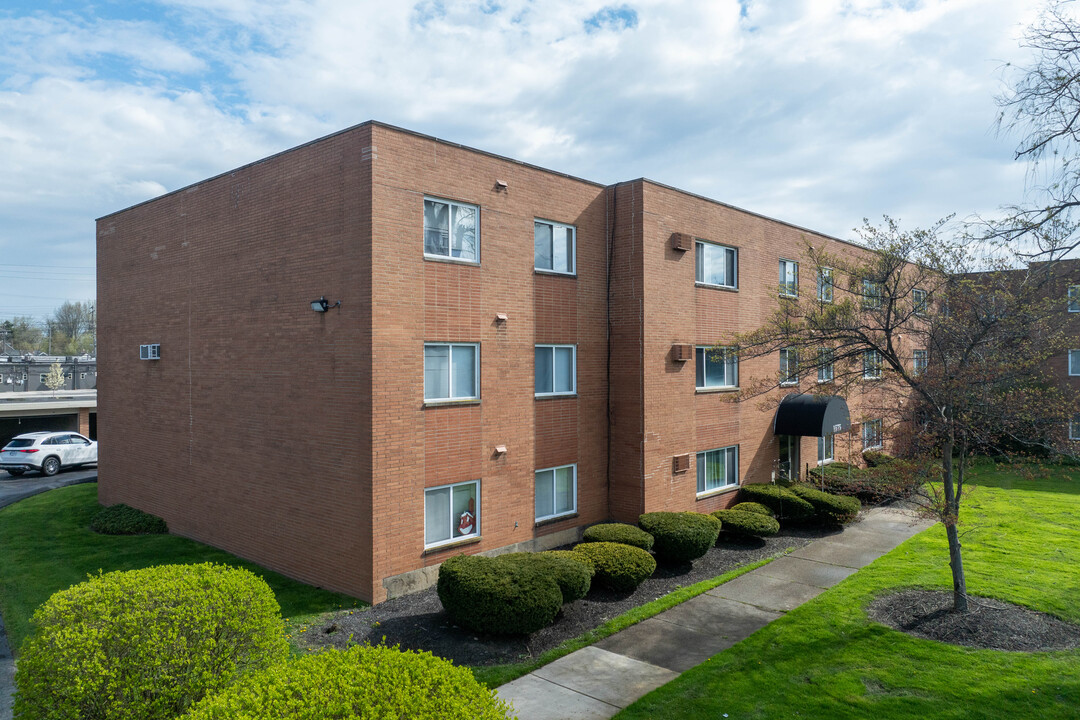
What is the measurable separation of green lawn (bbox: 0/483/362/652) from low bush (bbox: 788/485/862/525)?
12.6 metres

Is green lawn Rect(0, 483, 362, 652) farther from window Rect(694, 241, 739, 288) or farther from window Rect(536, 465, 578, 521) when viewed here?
window Rect(694, 241, 739, 288)

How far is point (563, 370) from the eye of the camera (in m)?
16.0

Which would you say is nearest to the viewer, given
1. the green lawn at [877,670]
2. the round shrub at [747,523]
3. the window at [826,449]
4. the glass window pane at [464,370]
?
the green lawn at [877,670]

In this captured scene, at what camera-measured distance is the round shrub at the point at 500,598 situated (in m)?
10.5

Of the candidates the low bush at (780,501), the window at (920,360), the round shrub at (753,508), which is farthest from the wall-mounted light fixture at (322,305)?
the low bush at (780,501)

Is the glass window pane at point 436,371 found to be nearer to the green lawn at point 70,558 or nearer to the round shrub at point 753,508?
the green lawn at point 70,558

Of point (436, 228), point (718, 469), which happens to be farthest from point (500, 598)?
point (718, 469)

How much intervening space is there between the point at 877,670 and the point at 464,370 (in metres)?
8.72

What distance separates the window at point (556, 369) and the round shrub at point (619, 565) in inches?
155

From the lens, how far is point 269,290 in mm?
14320

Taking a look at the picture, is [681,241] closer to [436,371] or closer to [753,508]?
[753,508]

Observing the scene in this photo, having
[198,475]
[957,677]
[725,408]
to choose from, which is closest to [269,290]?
[198,475]

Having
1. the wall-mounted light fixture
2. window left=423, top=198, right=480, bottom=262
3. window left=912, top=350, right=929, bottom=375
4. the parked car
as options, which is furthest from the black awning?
the parked car

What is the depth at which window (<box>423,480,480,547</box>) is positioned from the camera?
43.1 feet
